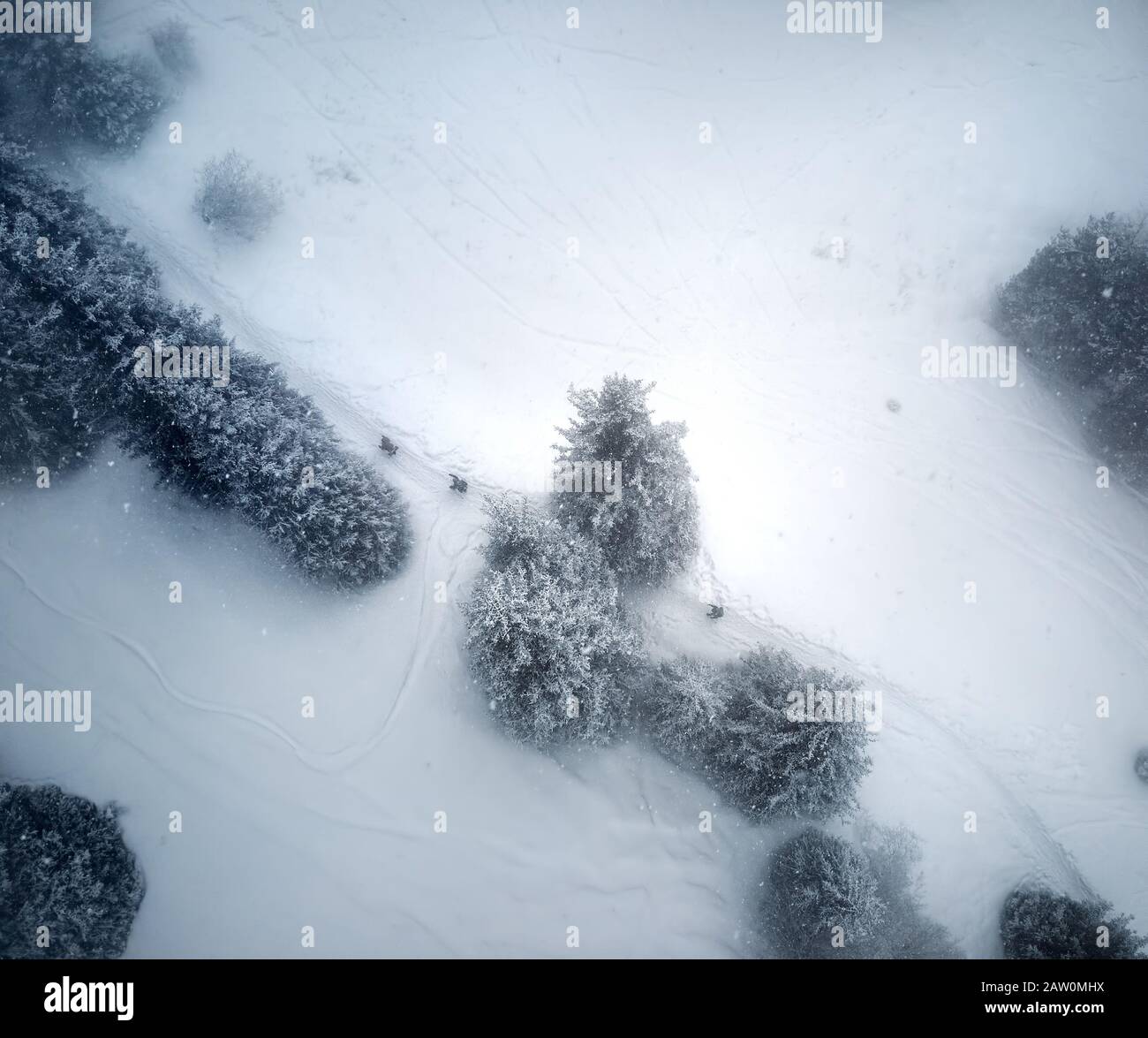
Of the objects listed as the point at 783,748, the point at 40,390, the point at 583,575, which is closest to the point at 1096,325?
the point at 783,748

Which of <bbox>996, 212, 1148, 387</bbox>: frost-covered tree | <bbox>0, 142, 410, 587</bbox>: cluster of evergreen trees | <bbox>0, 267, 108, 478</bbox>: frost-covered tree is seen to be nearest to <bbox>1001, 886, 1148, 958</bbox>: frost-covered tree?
<bbox>996, 212, 1148, 387</bbox>: frost-covered tree

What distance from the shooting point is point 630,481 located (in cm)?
1567

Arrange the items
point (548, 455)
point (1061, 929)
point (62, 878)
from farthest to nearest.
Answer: point (548, 455) → point (1061, 929) → point (62, 878)

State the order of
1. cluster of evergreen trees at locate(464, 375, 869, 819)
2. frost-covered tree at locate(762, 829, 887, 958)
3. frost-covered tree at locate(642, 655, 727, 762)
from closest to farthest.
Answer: frost-covered tree at locate(762, 829, 887, 958) < cluster of evergreen trees at locate(464, 375, 869, 819) < frost-covered tree at locate(642, 655, 727, 762)

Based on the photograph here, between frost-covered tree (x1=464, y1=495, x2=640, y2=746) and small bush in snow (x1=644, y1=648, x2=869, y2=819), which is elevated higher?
frost-covered tree (x1=464, y1=495, x2=640, y2=746)

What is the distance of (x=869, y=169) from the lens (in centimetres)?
2175

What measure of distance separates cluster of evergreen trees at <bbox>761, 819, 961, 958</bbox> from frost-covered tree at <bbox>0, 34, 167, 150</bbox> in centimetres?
3127

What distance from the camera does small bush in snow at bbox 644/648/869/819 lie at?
47.5 ft

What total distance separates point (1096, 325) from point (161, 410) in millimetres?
27759

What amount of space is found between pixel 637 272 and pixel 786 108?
28.9 ft

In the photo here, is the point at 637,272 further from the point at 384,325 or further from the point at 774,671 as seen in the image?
the point at 774,671

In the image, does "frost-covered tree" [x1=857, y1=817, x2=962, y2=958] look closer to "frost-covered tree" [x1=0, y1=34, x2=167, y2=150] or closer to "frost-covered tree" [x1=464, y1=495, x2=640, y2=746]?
"frost-covered tree" [x1=464, y1=495, x2=640, y2=746]

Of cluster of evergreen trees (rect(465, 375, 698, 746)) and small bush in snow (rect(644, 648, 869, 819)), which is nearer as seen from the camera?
cluster of evergreen trees (rect(465, 375, 698, 746))

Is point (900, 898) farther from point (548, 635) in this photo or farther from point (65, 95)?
point (65, 95)
